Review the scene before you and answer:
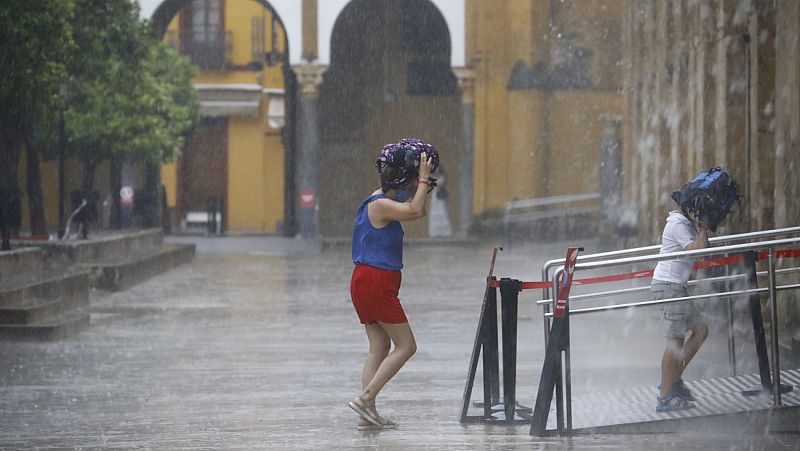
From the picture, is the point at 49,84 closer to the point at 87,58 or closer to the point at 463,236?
the point at 87,58

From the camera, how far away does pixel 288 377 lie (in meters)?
12.2

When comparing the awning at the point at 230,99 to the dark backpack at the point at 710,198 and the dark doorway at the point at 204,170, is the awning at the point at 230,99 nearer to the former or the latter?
the dark doorway at the point at 204,170

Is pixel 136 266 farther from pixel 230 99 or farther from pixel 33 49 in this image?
pixel 230 99

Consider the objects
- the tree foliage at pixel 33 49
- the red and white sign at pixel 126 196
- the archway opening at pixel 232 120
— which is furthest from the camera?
the archway opening at pixel 232 120

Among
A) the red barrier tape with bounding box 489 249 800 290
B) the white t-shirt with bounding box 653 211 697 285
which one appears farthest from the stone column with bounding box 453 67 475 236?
the white t-shirt with bounding box 653 211 697 285

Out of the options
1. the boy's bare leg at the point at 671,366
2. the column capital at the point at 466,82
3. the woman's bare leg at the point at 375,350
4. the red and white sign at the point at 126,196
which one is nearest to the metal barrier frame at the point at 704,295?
the boy's bare leg at the point at 671,366

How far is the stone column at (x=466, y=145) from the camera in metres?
41.4

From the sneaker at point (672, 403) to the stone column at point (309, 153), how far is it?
104 ft

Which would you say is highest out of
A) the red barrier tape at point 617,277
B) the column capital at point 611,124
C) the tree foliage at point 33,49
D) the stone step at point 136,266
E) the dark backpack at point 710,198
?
Answer: the tree foliage at point 33,49

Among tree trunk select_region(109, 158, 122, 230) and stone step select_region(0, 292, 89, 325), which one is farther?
tree trunk select_region(109, 158, 122, 230)

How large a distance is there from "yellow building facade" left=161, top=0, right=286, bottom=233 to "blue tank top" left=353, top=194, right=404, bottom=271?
43.2 meters

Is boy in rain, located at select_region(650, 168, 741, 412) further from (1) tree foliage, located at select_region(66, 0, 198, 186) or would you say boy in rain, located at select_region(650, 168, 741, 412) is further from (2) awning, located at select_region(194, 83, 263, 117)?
(2) awning, located at select_region(194, 83, 263, 117)

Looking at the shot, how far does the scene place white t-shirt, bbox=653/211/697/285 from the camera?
9.27 metres

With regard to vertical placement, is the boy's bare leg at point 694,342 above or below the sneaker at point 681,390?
above
